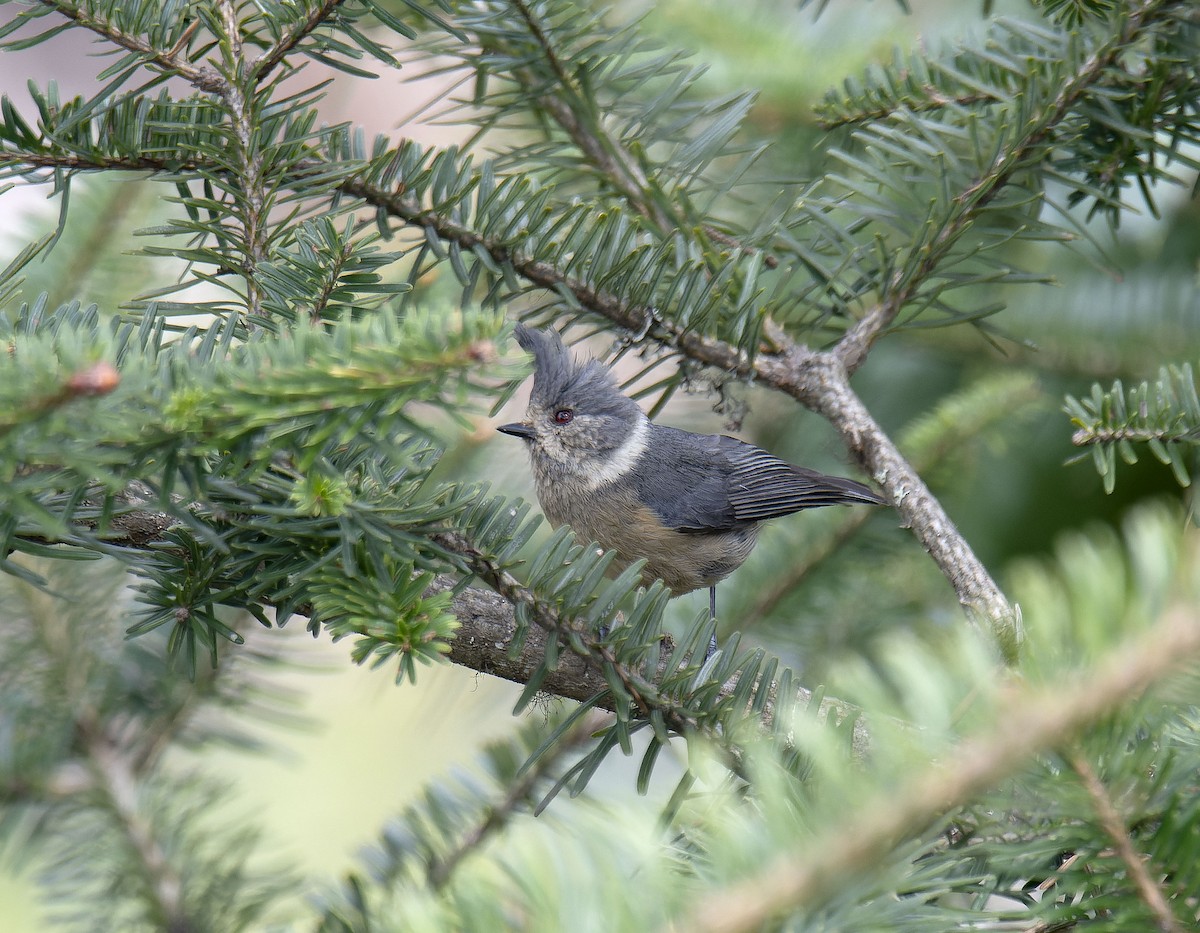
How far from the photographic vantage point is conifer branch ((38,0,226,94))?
1.10 meters

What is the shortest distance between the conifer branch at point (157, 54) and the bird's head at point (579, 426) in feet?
4.09

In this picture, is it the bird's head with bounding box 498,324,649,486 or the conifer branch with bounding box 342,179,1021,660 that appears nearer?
the conifer branch with bounding box 342,179,1021,660

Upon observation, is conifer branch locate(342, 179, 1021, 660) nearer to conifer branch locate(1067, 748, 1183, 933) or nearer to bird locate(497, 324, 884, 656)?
conifer branch locate(1067, 748, 1183, 933)

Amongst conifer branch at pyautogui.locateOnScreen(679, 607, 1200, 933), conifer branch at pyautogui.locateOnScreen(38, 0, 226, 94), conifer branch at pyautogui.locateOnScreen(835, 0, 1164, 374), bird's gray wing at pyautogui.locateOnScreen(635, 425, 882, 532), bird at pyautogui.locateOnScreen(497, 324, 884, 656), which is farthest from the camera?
bird at pyautogui.locateOnScreen(497, 324, 884, 656)

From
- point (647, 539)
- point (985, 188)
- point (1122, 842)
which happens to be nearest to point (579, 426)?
point (647, 539)

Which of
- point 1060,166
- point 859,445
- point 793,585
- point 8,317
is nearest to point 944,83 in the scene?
point 1060,166

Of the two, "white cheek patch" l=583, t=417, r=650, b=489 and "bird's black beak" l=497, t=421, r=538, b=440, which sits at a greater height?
"bird's black beak" l=497, t=421, r=538, b=440

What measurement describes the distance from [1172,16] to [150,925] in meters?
1.76

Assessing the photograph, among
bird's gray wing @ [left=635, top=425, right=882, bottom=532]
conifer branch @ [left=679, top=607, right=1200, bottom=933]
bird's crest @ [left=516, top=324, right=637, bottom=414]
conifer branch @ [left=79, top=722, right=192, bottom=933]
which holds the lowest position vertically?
conifer branch @ [left=79, top=722, right=192, bottom=933]

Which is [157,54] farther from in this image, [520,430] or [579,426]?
[579,426]

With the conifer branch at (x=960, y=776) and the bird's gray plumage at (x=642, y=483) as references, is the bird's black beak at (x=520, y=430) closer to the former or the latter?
the bird's gray plumage at (x=642, y=483)

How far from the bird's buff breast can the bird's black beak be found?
0.15 meters

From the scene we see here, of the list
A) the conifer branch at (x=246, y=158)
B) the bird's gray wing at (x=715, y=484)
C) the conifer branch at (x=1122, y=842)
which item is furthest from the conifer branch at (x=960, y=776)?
the bird's gray wing at (x=715, y=484)

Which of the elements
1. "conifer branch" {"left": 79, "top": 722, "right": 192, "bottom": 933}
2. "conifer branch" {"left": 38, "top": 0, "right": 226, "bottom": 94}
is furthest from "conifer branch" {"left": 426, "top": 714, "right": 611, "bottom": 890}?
"conifer branch" {"left": 38, "top": 0, "right": 226, "bottom": 94}
